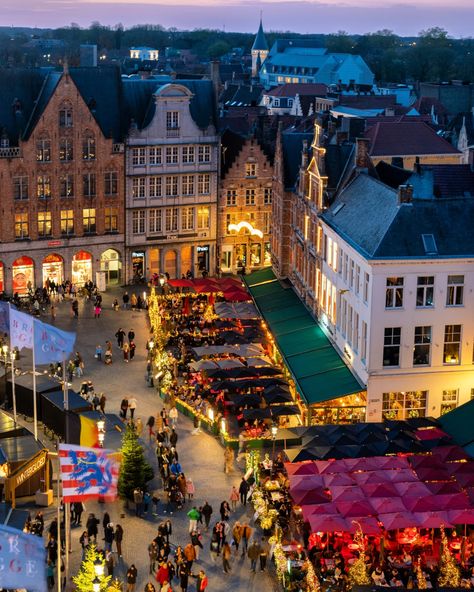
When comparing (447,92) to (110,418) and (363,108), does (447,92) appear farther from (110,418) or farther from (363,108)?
(110,418)

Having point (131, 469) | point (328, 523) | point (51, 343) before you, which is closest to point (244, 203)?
point (131, 469)

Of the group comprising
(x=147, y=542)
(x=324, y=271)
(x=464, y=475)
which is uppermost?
(x=324, y=271)

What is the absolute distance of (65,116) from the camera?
73.1m

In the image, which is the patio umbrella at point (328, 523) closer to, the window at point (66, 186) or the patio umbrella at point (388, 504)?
the patio umbrella at point (388, 504)

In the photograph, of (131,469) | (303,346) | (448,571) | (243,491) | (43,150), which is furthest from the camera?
(43,150)

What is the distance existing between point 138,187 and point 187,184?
387 centimetres

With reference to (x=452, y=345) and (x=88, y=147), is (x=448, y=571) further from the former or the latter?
(x=88, y=147)

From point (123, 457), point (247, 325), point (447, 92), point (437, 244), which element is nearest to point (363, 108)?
point (447, 92)

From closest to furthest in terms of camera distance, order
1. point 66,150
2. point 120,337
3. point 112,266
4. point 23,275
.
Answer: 1. point 120,337
2. point 23,275
3. point 66,150
4. point 112,266

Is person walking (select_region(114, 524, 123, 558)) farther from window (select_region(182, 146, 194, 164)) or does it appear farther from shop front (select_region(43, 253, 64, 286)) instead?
window (select_region(182, 146, 194, 164))

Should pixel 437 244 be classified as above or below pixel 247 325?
above

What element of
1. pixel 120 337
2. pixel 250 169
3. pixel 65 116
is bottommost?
pixel 120 337

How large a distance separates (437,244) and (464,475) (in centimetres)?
1208

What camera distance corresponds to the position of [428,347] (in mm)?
47938
